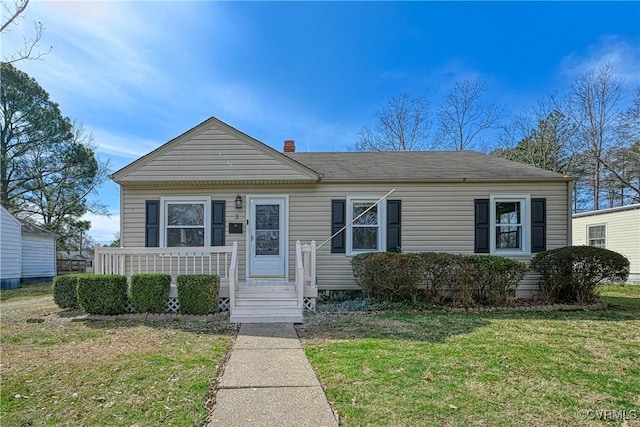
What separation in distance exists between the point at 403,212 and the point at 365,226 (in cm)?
105

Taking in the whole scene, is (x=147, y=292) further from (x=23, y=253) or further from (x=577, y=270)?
(x=23, y=253)

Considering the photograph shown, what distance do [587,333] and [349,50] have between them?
1305 centimetres

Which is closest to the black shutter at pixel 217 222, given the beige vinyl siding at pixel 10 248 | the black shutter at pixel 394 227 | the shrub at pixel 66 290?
the shrub at pixel 66 290

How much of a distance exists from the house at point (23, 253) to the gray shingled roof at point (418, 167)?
1302 cm

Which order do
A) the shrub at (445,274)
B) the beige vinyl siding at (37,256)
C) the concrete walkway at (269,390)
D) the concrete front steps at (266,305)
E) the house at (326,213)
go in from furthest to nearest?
the beige vinyl siding at (37,256) < the house at (326,213) < the shrub at (445,274) < the concrete front steps at (266,305) < the concrete walkway at (269,390)

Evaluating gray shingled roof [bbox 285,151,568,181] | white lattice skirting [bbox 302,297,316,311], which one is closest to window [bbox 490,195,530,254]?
gray shingled roof [bbox 285,151,568,181]

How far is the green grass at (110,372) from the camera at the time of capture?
285 cm

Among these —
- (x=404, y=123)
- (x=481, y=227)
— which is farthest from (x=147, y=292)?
(x=404, y=123)

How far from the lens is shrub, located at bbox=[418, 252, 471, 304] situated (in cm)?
747

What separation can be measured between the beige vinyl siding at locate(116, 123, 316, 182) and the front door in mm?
741

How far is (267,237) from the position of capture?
28.5 ft

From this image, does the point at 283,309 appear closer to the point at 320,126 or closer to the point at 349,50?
the point at 349,50

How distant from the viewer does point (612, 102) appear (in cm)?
1953

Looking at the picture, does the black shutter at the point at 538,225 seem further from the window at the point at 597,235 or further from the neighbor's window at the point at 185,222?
the neighbor's window at the point at 185,222
